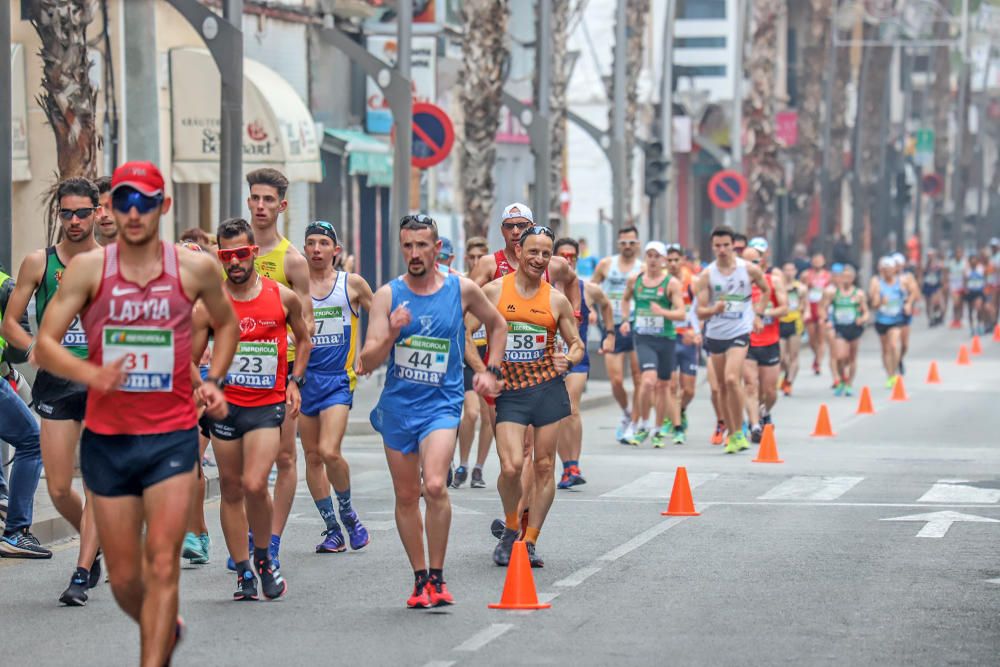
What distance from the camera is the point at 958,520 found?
13828mm

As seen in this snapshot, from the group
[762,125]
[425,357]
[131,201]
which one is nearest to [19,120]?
[425,357]

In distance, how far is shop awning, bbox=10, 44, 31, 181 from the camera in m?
23.4

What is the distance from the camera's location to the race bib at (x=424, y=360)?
10.1 meters

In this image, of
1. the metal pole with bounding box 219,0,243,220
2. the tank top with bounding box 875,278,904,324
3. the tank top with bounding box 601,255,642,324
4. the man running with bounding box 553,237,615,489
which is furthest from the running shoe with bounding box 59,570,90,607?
the tank top with bounding box 875,278,904,324

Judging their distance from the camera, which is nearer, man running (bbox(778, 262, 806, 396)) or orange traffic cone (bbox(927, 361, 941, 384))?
man running (bbox(778, 262, 806, 396))

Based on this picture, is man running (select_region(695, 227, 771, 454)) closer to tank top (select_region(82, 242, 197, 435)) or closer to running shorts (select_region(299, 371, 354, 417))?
running shorts (select_region(299, 371, 354, 417))

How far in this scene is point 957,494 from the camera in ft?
51.2

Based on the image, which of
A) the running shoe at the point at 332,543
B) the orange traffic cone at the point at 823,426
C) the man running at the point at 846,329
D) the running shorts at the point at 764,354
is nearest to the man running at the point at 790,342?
the man running at the point at 846,329

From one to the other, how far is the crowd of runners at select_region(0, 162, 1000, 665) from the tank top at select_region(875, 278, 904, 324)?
1509 cm

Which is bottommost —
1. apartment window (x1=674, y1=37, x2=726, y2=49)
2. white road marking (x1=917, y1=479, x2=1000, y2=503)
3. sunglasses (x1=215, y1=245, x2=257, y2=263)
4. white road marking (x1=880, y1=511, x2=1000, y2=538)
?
white road marking (x1=917, y1=479, x2=1000, y2=503)

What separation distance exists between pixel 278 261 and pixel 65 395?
59.1 inches

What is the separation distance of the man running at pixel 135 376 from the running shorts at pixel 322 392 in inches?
161

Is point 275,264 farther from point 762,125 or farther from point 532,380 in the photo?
point 762,125

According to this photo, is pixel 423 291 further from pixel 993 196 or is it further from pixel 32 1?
pixel 993 196
